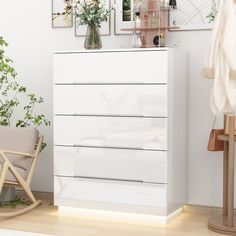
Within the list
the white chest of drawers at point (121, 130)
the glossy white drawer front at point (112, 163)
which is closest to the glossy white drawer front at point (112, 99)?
the white chest of drawers at point (121, 130)

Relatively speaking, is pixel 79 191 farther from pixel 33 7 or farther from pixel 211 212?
pixel 33 7

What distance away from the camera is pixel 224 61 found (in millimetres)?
3906

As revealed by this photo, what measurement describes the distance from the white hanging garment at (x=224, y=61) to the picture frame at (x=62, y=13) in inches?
69.9

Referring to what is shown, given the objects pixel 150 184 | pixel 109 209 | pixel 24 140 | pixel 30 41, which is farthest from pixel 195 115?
pixel 30 41

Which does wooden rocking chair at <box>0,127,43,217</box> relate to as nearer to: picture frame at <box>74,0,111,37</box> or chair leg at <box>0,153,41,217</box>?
chair leg at <box>0,153,41,217</box>

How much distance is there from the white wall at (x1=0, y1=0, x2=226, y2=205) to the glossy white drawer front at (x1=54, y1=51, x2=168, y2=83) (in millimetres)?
627

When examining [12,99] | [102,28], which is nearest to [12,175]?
[12,99]

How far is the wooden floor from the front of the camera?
13.4 ft

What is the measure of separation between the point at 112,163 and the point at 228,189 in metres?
1.00

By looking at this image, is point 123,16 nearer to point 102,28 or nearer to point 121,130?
point 102,28

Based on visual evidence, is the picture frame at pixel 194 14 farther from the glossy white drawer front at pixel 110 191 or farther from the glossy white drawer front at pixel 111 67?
the glossy white drawer front at pixel 110 191

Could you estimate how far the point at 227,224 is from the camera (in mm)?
4105

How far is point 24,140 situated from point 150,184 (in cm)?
130

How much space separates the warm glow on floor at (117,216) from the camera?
437 cm
